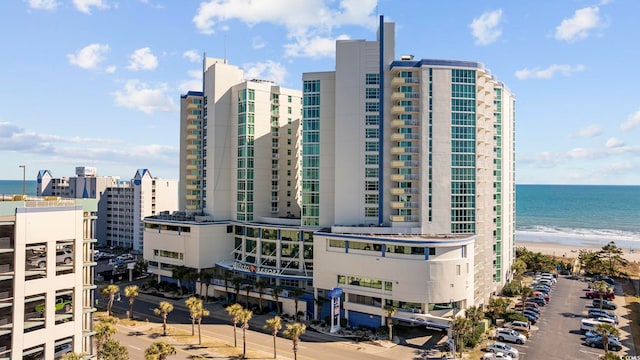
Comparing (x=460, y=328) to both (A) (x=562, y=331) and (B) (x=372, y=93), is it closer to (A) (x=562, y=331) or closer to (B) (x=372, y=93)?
(A) (x=562, y=331)

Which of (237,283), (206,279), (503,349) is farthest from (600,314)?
(206,279)

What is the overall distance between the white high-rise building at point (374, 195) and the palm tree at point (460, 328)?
4.50 meters

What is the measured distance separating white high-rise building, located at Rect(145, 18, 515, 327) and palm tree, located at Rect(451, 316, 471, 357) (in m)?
4.50

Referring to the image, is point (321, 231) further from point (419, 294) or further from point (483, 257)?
point (483, 257)

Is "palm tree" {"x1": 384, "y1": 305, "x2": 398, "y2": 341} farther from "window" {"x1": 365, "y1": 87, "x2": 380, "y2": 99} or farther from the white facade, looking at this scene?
the white facade

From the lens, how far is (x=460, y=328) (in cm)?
5722

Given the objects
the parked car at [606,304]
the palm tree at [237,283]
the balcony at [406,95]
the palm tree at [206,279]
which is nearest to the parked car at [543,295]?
the parked car at [606,304]

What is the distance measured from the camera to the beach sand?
14679 cm

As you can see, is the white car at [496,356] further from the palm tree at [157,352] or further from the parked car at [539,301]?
the palm tree at [157,352]

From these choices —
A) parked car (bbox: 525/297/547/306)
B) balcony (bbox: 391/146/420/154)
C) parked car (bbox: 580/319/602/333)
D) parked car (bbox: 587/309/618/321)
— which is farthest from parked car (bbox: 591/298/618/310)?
balcony (bbox: 391/146/420/154)

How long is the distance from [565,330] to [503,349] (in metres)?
18.9

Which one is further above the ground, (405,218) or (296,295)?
(405,218)

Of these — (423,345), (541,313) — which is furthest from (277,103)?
(541,313)

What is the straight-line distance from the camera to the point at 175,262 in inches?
3644
